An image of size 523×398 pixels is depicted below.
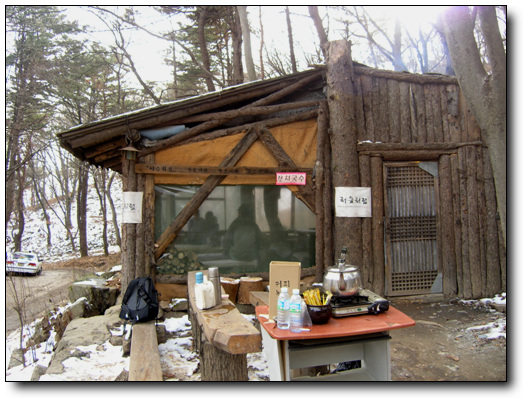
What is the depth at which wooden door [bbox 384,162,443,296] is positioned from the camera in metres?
6.88

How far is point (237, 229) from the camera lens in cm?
648

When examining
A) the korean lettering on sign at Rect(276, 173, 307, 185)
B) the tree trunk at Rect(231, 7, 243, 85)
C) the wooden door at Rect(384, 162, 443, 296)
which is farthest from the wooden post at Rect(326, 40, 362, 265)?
the tree trunk at Rect(231, 7, 243, 85)

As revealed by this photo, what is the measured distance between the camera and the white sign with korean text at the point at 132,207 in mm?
5996

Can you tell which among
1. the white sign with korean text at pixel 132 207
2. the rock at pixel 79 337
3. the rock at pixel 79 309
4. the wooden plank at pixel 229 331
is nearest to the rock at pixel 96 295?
the rock at pixel 79 309

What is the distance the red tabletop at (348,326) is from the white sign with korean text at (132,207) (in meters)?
3.41

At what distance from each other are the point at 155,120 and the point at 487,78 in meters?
4.49

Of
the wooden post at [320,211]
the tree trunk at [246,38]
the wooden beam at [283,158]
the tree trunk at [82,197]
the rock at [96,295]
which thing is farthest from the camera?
the tree trunk at [82,197]

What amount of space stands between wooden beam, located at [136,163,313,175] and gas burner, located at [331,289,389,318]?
3479mm

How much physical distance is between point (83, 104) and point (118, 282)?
12.7 meters

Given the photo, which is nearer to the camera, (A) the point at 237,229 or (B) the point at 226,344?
(B) the point at 226,344

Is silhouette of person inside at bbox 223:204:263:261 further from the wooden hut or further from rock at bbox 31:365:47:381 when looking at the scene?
rock at bbox 31:365:47:381

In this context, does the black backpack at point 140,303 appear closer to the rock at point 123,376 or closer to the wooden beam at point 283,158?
the rock at point 123,376

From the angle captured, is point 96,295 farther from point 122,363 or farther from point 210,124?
point 210,124

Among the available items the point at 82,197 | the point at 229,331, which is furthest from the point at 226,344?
the point at 82,197
